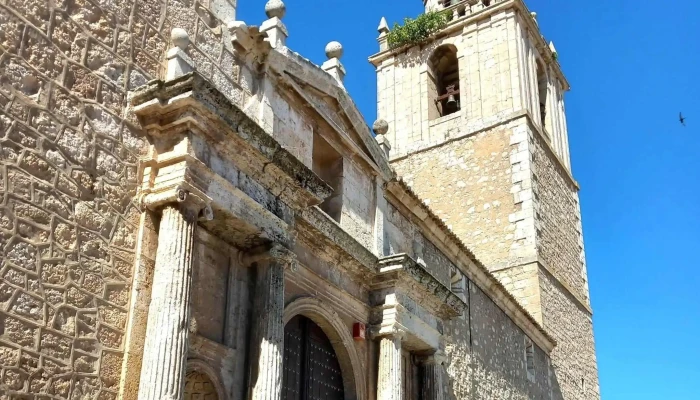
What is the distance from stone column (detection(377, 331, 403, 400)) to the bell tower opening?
1113 cm

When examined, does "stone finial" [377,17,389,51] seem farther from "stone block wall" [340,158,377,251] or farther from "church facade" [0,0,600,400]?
"stone block wall" [340,158,377,251]

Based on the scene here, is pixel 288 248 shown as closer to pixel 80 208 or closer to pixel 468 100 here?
pixel 80 208

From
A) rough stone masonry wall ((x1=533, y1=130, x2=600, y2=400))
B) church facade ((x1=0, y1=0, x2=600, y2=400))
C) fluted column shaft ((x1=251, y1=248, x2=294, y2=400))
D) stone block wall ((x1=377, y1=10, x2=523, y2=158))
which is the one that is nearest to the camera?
church facade ((x1=0, y1=0, x2=600, y2=400))

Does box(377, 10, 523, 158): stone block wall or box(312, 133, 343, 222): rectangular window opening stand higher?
box(377, 10, 523, 158): stone block wall

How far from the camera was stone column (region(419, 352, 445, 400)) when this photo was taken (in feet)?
30.4

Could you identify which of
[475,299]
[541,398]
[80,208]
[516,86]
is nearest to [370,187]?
[475,299]

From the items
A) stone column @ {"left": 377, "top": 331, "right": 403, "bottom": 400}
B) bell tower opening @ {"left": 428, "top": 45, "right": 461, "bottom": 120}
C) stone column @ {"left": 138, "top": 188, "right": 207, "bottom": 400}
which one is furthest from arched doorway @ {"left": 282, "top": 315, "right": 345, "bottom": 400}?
bell tower opening @ {"left": 428, "top": 45, "right": 461, "bottom": 120}

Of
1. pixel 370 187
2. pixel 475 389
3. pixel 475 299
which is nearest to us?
pixel 370 187

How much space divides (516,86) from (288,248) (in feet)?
40.8

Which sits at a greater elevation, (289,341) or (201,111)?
(201,111)

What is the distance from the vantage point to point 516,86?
712 inches

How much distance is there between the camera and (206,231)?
21.0 ft

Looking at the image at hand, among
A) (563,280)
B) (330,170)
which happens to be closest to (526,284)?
(563,280)

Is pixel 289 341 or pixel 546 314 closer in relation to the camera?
pixel 289 341
